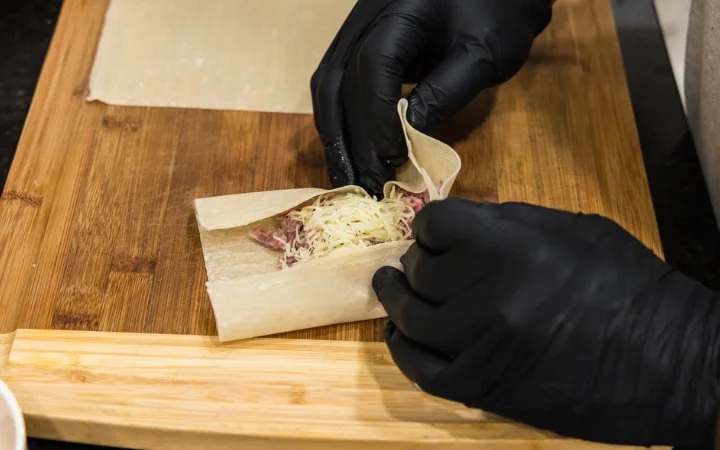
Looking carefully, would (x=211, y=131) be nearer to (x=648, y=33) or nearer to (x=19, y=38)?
(x=19, y=38)

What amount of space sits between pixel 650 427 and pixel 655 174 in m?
0.95

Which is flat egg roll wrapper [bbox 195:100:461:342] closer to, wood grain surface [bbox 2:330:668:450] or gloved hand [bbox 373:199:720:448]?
wood grain surface [bbox 2:330:668:450]

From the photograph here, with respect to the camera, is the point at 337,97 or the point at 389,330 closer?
the point at 389,330

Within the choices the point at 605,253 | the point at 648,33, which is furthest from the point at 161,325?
the point at 648,33

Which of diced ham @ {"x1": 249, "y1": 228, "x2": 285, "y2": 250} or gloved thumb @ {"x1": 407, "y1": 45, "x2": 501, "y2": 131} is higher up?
gloved thumb @ {"x1": 407, "y1": 45, "x2": 501, "y2": 131}

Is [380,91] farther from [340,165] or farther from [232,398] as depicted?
[232,398]

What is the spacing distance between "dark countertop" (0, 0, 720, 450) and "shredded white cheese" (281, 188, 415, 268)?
32.2 inches

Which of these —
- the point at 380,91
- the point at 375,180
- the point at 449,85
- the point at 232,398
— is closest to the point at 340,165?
the point at 375,180

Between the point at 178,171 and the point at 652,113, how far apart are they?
143cm

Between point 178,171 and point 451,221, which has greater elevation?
point 451,221

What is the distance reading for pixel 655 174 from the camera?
2.10 metres

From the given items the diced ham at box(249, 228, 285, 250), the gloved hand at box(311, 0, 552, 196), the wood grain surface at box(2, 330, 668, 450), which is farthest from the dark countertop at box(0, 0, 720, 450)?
the diced ham at box(249, 228, 285, 250)

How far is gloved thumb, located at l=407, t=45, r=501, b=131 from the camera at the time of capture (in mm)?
1783

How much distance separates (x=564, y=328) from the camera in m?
1.36
